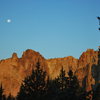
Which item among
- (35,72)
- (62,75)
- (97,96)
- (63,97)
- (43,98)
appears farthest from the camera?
(62,75)

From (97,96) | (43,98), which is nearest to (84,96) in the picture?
(97,96)

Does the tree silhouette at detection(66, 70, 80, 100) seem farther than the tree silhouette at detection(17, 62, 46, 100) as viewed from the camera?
No

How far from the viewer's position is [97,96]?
2820cm

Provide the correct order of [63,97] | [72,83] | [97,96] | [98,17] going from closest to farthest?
[98,17]
[97,96]
[63,97]
[72,83]

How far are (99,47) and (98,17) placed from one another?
6.44 metres

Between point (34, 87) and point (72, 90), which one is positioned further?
point (34, 87)

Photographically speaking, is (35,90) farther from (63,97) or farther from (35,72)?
(63,97)

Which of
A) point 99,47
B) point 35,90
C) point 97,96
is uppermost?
point 99,47

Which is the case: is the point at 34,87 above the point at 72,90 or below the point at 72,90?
above

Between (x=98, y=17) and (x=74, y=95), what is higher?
(x=98, y=17)

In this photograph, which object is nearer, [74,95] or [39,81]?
[74,95]

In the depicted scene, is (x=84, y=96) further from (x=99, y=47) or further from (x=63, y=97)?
(x=99, y=47)

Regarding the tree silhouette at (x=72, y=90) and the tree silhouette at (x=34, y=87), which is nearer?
the tree silhouette at (x=72, y=90)

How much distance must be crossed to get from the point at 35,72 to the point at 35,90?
3.01 m
